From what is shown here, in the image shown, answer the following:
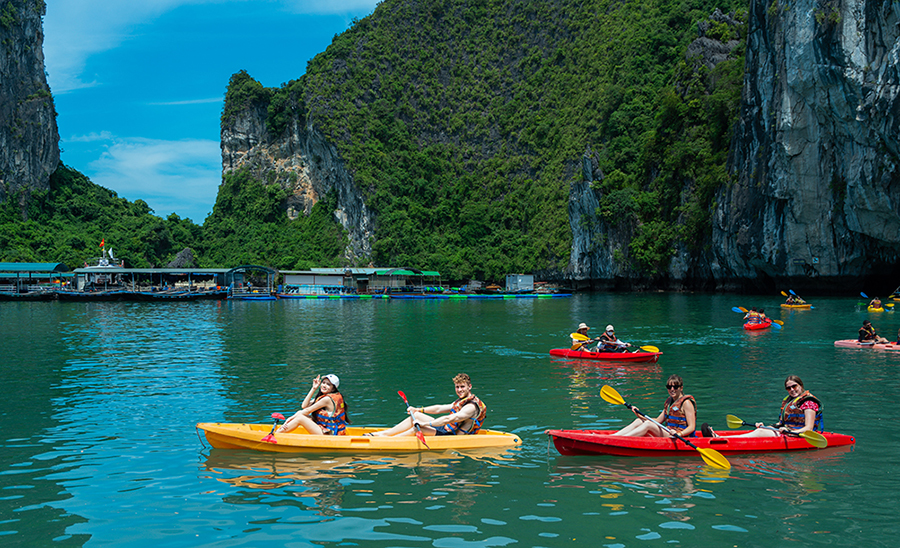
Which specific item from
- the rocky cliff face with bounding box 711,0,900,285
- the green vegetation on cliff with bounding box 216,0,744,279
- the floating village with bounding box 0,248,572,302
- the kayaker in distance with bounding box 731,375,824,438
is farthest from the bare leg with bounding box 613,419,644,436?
the floating village with bounding box 0,248,572,302

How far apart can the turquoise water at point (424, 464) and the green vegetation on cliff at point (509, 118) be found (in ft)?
194

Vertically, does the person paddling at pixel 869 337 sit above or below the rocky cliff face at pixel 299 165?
below

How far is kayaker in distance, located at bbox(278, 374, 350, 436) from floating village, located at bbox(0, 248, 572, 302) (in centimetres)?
7025

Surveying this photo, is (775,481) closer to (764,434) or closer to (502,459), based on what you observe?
(764,434)

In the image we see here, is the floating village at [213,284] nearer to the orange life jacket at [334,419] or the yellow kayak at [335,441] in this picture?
the yellow kayak at [335,441]

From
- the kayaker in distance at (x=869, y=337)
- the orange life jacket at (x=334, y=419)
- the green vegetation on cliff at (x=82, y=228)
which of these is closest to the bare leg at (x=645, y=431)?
the orange life jacket at (x=334, y=419)

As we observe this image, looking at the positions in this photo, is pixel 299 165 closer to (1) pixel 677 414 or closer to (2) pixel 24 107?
(2) pixel 24 107

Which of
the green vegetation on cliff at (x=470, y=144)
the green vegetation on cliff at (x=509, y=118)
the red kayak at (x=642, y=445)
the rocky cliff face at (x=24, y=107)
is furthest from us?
the rocky cliff face at (x=24, y=107)

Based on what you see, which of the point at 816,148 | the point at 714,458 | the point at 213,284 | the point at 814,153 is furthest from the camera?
the point at 213,284

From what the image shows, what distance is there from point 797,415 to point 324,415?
8877mm

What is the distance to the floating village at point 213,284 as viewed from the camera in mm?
75438

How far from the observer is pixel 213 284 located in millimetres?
85875

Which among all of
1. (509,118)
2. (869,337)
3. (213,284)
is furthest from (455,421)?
(509,118)

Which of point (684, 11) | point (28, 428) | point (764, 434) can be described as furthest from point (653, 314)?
point (684, 11)
